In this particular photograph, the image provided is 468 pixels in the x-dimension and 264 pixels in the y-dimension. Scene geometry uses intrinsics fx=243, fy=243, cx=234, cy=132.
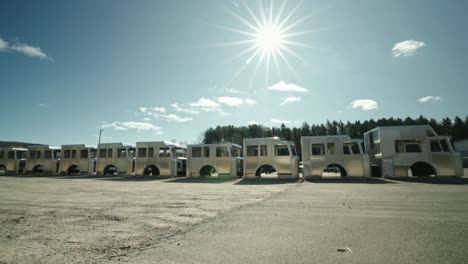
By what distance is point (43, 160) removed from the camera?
115 feet

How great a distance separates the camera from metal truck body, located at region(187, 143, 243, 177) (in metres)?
26.0

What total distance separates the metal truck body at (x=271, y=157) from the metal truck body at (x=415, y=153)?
26.0 feet

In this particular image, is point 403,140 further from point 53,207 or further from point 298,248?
point 53,207

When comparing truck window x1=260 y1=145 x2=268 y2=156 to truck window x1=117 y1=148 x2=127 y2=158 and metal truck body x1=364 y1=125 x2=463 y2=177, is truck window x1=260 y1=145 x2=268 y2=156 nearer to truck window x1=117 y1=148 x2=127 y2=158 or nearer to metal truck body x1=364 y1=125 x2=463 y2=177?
metal truck body x1=364 y1=125 x2=463 y2=177

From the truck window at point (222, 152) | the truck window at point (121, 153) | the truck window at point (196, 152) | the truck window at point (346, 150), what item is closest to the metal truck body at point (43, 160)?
the truck window at point (121, 153)

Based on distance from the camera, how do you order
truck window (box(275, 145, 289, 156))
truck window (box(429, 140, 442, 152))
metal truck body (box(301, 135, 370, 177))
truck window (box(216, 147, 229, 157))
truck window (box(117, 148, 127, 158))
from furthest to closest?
1. truck window (box(117, 148, 127, 158))
2. truck window (box(216, 147, 229, 157))
3. truck window (box(275, 145, 289, 156))
4. metal truck body (box(301, 135, 370, 177))
5. truck window (box(429, 140, 442, 152))

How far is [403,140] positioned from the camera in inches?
861

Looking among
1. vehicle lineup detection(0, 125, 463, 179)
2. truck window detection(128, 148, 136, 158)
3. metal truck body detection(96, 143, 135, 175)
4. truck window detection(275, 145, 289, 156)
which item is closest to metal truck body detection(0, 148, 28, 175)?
vehicle lineup detection(0, 125, 463, 179)

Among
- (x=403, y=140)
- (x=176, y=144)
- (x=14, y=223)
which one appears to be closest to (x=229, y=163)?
(x=176, y=144)

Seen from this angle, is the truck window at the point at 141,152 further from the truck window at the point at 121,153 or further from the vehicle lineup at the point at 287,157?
the truck window at the point at 121,153

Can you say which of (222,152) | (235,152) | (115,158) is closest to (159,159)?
(115,158)

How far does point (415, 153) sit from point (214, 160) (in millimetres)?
18777

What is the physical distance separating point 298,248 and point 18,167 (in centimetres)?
4555

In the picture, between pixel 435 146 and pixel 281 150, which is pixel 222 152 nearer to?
→ pixel 281 150
